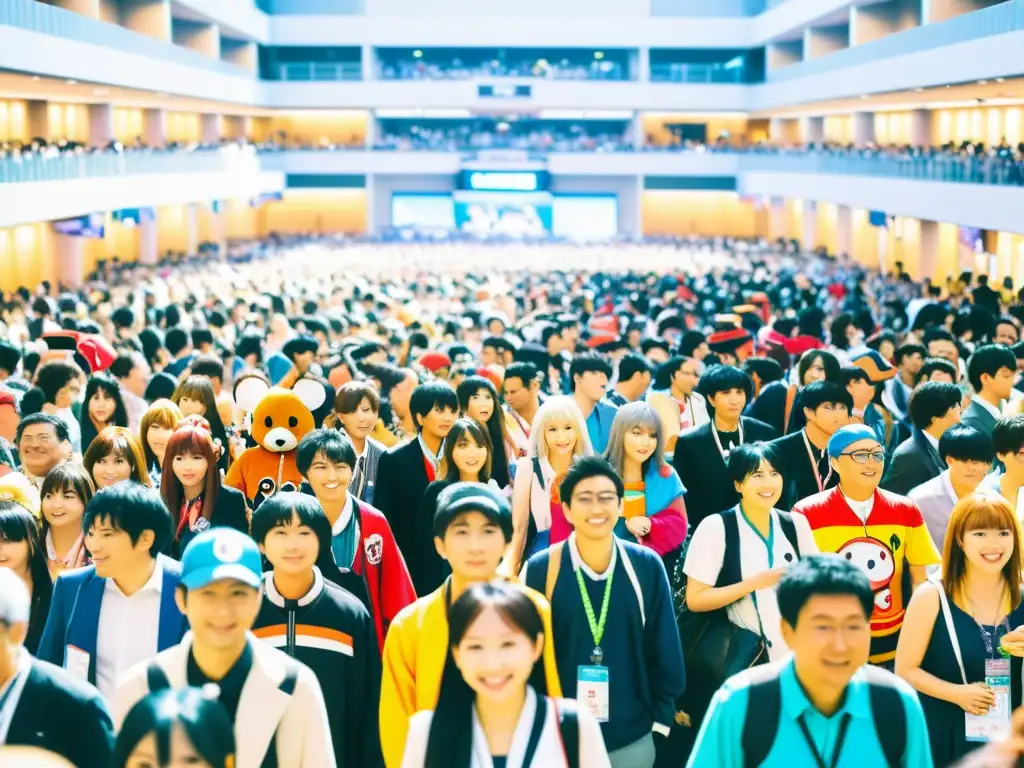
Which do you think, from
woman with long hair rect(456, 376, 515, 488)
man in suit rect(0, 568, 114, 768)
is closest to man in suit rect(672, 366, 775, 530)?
woman with long hair rect(456, 376, 515, 488)

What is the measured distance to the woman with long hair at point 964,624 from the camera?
17.1ft

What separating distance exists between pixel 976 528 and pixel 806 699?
5.52 ft

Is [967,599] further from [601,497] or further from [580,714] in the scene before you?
[580,714]

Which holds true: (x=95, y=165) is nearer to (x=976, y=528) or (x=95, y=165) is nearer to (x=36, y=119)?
(x=36, y=119)

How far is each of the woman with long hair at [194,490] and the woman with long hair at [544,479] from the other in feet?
4.14

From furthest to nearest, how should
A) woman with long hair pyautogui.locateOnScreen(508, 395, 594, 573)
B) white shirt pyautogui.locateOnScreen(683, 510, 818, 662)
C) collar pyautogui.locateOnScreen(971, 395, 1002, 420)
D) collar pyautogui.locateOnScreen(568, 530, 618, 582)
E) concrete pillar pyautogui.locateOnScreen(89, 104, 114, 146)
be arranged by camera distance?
concrete pillar pyautogui.locateOnScreen(89, 104, 114, 146)
collar pyautogui.locateOnScreen(971, 395, 1002, 420)
woman with long hair pyautogui.locateOnScreen(508, 395, 594, 573)
white shirt pyautogui.locateOnScreen(683, 510, 818, 662)
collar pyautogui.locateOnScreen(568, 530, 618, 582)

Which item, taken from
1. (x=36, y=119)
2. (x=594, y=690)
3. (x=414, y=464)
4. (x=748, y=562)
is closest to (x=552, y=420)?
(x=414, y=464)

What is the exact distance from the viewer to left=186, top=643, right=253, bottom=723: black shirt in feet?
14.0

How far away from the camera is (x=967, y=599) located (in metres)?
5.29

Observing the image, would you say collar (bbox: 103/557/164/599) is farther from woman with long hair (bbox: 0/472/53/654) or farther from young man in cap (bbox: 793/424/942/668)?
young man in cap (bbox: 793/424/942/668)

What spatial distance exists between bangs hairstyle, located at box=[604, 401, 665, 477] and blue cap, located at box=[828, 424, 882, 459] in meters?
0.97

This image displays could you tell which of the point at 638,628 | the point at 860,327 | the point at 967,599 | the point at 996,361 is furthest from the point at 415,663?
the point at 860,327

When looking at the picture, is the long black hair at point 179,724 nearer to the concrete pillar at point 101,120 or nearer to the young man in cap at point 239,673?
the young man in cap at point 239,673

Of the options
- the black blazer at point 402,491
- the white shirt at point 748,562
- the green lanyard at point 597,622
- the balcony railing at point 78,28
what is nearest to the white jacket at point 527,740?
the green lanyard at point 597,622
